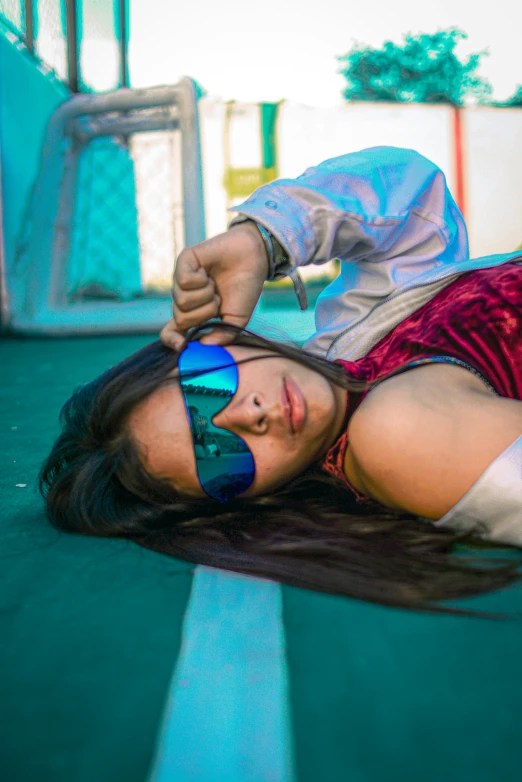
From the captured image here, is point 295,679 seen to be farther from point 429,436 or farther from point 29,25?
point 29,25

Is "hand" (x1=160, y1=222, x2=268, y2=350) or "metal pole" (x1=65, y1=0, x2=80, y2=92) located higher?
"metal pole" (x1=65, y1=0, x2=80, y2=92)

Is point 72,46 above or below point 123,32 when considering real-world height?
below

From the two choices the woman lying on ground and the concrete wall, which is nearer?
the woman lying on ground

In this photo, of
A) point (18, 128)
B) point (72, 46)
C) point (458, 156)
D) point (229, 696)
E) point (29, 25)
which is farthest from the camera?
point (458, 156)

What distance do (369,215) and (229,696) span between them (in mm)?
1042

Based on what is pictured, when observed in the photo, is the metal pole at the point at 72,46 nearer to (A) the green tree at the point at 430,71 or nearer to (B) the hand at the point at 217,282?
(B) the hand at the point at 217,282

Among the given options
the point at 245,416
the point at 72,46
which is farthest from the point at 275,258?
the point at 72,46

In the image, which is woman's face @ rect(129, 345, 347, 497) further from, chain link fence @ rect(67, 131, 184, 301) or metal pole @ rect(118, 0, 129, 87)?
metal pole @ rect(118, 0, 129, 87)

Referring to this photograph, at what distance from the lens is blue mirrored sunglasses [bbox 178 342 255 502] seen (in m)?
1.07

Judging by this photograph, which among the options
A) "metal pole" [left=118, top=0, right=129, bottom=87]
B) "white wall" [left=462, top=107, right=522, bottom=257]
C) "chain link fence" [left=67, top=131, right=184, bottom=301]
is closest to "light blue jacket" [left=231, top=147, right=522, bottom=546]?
"chain link fence" [left=67, top=131, right=184, bottom=301]

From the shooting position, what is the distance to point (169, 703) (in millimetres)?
625

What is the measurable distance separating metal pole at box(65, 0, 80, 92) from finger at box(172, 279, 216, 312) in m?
6.65

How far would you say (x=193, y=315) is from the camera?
115cm

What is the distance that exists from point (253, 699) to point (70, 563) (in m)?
0.44
